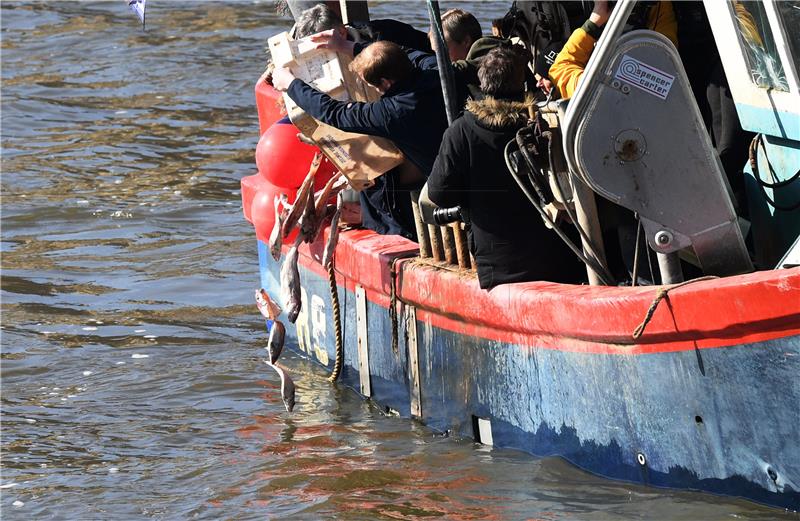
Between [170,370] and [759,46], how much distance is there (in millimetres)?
4266

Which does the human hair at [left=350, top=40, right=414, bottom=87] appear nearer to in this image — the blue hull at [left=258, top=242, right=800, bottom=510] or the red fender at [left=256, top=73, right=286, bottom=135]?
the blue hull at [left=258, top=242, right=800, bottom=510]

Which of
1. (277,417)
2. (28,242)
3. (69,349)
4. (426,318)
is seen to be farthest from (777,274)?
(28,242)

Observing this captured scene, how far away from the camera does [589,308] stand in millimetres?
5180

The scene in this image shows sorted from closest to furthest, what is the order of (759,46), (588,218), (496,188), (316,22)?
(759,46), (588,218), (496,188), (316,22)

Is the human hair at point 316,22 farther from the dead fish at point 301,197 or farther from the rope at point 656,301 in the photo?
the rope at point 656,301

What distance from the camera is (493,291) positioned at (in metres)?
5.75

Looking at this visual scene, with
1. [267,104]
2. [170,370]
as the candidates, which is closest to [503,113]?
[267,104]

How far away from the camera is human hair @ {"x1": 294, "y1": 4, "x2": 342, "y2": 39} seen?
281 inches

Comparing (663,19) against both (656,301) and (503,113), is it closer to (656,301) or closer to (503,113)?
(503,113)

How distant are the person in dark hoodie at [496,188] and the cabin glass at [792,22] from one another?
41.7 inches

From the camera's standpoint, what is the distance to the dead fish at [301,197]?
718 centimetres

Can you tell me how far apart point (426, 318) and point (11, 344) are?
3539mm

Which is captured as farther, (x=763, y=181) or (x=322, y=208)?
(x=322, y=208)

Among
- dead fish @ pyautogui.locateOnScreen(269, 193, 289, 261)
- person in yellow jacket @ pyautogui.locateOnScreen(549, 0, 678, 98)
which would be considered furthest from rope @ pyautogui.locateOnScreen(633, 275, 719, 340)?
dead fish @ pyautogui.locateOnScreen(269, 193, 289, 261)
